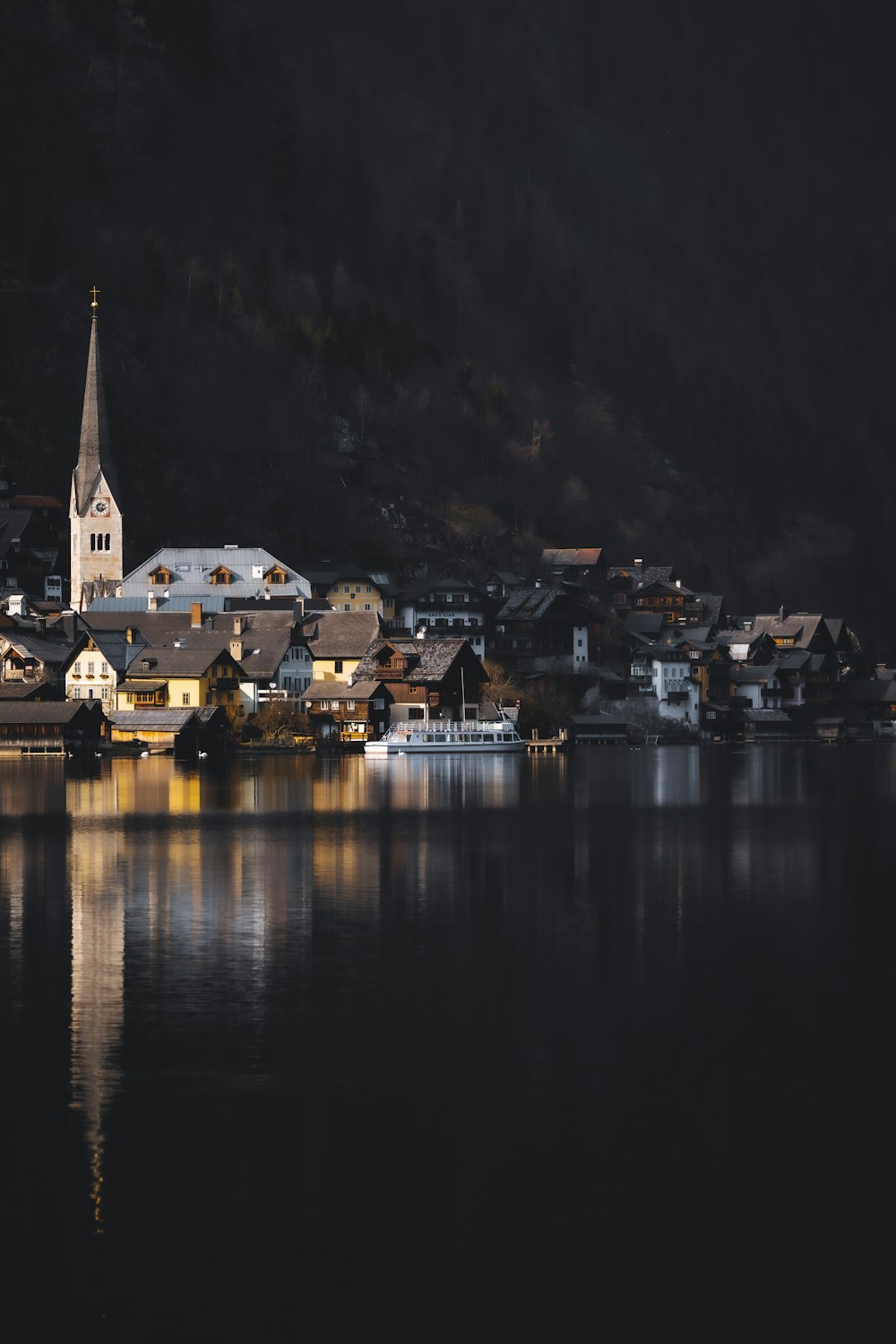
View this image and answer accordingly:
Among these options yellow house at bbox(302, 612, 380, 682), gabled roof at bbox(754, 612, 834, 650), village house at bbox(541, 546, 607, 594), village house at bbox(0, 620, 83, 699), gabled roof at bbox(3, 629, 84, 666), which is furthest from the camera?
village house at bbox(541, 546, 607, 594)

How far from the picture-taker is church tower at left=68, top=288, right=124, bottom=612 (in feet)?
350

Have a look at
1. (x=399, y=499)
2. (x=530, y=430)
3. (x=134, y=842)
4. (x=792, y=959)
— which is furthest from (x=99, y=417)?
(x=792, y=959)

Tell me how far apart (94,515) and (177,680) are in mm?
28268

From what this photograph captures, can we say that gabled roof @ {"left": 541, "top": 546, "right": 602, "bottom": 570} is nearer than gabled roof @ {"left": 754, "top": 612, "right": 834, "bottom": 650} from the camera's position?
No

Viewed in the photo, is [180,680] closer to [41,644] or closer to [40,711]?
[41,644]

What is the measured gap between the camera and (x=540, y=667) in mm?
103125

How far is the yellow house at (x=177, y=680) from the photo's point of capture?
268 feet

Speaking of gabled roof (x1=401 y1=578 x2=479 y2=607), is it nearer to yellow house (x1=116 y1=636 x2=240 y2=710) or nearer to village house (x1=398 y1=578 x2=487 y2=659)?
village house (x1=398 y1=578 x2=487 y2=659)

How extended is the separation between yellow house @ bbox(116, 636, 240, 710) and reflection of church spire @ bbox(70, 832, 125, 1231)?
49267mm

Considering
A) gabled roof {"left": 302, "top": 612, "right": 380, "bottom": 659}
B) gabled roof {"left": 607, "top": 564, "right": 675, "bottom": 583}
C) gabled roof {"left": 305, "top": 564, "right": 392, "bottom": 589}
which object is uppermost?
gabled roof {"left": 607, "top": 564, "right": 675, "bottom": 583}

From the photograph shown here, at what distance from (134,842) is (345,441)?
96.4 metres

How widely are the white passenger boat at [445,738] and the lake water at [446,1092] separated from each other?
41.6m

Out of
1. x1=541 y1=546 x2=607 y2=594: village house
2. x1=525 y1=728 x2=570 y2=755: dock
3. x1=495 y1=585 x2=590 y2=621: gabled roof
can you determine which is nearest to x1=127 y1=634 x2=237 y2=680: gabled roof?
x1=525 y1=728 x2=570 y2=755: dock

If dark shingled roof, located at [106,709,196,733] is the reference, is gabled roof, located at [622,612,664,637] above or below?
above
